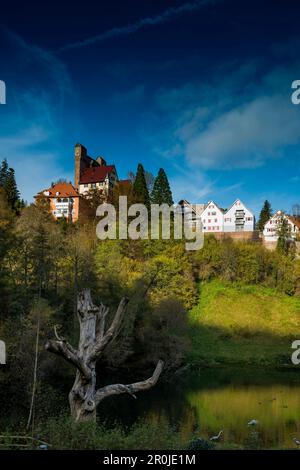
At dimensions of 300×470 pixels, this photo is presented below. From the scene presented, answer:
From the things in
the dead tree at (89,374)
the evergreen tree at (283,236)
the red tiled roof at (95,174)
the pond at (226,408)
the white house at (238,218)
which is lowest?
the pond at (226,408)

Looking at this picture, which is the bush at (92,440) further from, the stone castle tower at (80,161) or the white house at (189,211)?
the stone castle tower at (80,161)

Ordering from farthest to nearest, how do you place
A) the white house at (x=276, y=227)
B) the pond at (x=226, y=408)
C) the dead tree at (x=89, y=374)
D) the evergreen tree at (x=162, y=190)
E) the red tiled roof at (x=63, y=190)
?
the red tiled roof at (x=63, y=190) → the white house at (x=276, y=227) → the evergreen tree at (x=162, y=190) → the pond at (x=226, y=408) → the dead tree at (x=89, y=374)

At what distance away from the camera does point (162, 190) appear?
7975 cm

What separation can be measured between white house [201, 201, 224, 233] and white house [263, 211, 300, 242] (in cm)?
1125

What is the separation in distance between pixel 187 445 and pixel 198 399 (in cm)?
1873

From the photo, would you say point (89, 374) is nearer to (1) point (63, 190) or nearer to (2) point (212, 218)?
(1) point (63, 190)

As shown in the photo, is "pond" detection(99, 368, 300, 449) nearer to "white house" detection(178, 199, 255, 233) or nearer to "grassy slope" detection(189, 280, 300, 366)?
"grassy slope" detection(189, 280, 300, 366)

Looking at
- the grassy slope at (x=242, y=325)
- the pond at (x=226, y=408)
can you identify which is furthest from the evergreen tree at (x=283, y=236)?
the pond at (x=226, y=408)

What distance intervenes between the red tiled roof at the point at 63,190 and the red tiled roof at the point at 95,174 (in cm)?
508

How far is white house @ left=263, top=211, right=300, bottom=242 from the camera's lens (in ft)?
263

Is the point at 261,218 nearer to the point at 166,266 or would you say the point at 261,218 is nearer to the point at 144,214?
the point at 144,214

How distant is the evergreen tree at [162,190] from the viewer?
259ft

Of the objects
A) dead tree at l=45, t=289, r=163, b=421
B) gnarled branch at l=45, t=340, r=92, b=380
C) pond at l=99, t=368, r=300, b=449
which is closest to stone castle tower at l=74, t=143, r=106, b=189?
pond at l=99, t=368, r=300, b=449
